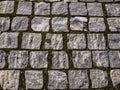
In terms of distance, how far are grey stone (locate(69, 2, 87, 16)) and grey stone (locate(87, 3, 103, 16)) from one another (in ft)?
0.27

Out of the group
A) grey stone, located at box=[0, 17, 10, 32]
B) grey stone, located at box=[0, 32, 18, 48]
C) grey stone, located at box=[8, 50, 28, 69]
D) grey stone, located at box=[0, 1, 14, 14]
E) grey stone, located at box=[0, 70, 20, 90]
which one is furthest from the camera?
grey stone, located at box=[0, 1, 14, 14]

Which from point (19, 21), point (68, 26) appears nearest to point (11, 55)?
point (19, 21)

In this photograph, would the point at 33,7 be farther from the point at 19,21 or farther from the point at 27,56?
the point at 27,56

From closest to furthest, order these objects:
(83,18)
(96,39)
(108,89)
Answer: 1. (108,89)
2. (96,39)
3. (83,18)

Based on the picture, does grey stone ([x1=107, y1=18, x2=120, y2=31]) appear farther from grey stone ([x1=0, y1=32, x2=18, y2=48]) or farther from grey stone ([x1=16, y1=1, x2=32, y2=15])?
grey stone ([x1=0, y1=32, x2=18, y2=48])

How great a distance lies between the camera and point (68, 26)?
12.6 ft

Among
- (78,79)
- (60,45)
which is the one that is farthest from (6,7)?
(78,79)

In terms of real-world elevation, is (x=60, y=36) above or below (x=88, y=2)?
below

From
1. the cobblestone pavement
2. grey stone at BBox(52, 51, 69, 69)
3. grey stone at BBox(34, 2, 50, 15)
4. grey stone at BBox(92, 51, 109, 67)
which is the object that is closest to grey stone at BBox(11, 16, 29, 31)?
the cobblestone pavement

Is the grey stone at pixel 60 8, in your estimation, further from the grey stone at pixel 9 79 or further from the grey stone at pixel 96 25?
the grey stone at pixel 9 79

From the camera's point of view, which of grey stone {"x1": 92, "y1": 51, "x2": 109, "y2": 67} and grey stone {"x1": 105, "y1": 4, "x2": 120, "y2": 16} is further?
grey stone {"x1": 105, "y1": 4, "x2": 120, "y2": 16}

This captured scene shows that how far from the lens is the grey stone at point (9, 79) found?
3188mm

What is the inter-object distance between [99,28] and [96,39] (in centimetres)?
23

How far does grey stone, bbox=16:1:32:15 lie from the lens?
400 centimetres
